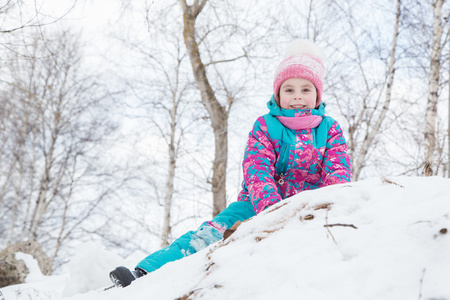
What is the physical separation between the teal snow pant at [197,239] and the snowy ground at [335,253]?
0.39 m

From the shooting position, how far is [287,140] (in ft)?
8.82

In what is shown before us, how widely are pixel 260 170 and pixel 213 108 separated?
16.5 ft

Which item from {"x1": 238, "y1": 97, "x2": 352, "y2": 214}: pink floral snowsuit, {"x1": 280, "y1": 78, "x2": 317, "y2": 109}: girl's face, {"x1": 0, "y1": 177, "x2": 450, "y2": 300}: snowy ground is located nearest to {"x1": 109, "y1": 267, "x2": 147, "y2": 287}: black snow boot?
{"x1": 0, "y1": 177, "x2": 450, "y2": 300}: snowy ground

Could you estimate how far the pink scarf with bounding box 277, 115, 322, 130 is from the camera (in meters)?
2.72

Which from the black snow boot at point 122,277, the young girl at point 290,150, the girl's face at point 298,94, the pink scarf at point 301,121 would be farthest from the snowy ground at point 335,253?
the girl's face at point 298,94

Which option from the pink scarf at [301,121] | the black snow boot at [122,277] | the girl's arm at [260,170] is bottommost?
the black snow boot at [122,277]

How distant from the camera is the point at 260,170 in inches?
100

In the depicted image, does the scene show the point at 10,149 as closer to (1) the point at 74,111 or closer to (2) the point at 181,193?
(1) the point at 74,111

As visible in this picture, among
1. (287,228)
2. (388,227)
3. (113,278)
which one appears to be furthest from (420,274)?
(113,278)

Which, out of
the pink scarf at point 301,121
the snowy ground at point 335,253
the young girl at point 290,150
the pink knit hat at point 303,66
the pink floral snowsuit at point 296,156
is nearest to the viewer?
the snowy ground at point 335,253

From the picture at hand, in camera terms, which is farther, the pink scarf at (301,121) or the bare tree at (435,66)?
the bare tree at (435,66)

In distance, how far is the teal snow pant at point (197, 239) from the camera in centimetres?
219

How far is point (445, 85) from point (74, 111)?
1034cm

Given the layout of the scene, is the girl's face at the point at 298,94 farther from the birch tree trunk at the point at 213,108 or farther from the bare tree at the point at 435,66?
the bare tree at the point at 435,66
